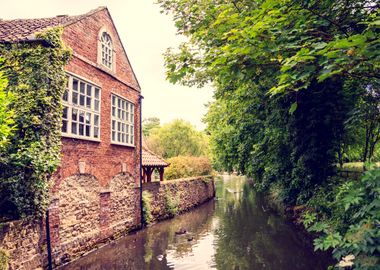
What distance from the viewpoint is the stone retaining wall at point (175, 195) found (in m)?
18.6

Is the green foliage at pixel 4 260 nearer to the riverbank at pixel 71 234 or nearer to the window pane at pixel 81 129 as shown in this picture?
the riverbank at pixel 71 234

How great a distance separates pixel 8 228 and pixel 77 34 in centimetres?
765

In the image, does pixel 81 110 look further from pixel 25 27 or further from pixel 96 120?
pixel 25 27

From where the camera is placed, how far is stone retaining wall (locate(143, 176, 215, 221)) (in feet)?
60.9

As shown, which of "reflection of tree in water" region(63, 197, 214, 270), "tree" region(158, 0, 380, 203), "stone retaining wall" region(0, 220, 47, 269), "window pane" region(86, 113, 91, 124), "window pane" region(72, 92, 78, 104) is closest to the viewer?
"tree" region(158, 0, 380, 203)

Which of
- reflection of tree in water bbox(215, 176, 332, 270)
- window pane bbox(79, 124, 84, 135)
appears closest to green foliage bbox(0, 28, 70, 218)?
window pane bbox(79, 124, 84, 135)

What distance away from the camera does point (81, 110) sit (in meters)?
12.1

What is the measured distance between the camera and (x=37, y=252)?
361 inches

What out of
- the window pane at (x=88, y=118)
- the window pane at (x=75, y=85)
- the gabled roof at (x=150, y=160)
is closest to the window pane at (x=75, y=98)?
the window pane at (x=75, y=85)

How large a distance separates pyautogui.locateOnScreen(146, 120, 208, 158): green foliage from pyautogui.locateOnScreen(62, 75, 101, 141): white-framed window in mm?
32909

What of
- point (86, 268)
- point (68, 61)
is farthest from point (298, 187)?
point (68, 61)

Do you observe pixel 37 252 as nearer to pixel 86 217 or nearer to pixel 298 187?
pixel 86 217

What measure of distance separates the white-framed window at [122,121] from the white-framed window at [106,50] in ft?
5.20

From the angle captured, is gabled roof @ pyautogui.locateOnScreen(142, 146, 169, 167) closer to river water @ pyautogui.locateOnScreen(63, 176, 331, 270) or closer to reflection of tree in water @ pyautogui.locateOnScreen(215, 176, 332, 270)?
river water @ pyautogui.locateOnScreen(63, 176, 331, 270)
